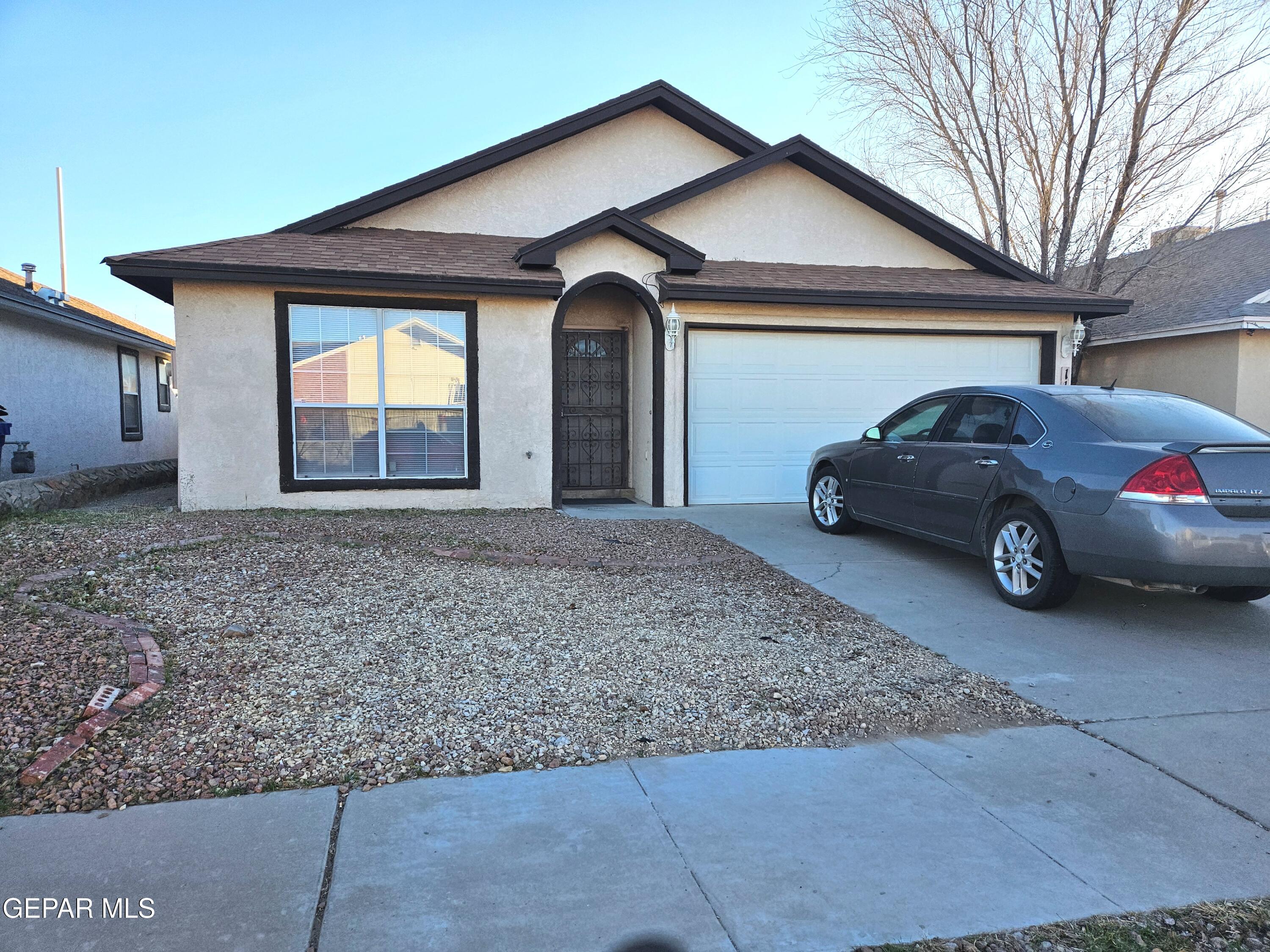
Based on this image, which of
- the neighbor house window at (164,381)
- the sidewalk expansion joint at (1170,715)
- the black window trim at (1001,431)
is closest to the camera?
the sidewalk expansion joint at (1170,715)

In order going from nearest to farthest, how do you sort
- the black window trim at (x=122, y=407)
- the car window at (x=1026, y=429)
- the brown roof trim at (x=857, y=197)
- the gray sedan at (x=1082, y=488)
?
the gray sedan at (x=1082, y=488)
the car window at (x=1026, y=429)
the brown roof trim at (x=857, y=197)
the black window trim at (x=122, y=407)

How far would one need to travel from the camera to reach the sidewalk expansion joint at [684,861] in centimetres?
235

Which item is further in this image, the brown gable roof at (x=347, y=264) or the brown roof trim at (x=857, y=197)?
the brown roof trim at (x=857, y=197)

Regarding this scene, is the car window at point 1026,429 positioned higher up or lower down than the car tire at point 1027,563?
Answer: higher up

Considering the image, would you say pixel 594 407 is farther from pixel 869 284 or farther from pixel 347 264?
pixel 869 284

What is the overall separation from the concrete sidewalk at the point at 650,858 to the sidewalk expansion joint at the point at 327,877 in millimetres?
20

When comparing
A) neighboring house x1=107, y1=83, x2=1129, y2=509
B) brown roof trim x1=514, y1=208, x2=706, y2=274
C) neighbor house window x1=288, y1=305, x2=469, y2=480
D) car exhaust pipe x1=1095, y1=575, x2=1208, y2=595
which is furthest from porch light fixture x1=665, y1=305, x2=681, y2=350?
car exhaust pipe x1=1095, y1=575, x2=1208, y2=595

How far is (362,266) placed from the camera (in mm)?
9055

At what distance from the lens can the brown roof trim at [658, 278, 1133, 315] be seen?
995cm

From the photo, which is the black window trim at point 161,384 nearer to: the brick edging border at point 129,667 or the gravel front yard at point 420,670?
the gravel front yard at point 420,670

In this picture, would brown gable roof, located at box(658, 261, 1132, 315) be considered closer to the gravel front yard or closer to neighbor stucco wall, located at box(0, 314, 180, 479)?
the gravel front yard

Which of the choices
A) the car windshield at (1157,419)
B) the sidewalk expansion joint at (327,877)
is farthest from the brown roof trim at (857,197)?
the sidewalk expansion joint at (327,877)

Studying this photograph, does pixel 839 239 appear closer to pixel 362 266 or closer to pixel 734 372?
pixel 734 372

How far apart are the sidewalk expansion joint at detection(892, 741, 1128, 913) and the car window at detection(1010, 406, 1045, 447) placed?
10.2 ft
